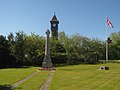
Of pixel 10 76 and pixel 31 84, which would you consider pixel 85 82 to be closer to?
pixel 31 84

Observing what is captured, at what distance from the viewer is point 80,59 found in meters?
72.3

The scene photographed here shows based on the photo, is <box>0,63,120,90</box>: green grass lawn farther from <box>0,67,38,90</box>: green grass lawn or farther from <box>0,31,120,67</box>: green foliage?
<box>0,31,120,67</box>: green foliage

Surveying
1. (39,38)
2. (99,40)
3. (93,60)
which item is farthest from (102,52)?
(39,38)

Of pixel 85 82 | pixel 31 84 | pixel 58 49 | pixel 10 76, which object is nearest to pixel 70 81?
pixel 85 82

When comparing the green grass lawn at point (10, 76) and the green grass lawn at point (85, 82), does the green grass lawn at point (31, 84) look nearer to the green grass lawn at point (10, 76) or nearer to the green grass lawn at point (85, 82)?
the green grass lawn at point (85, 82)

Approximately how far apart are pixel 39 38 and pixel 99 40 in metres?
25.8

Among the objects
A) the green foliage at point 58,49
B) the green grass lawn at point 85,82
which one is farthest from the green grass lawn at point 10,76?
the green foliage at point 58,49

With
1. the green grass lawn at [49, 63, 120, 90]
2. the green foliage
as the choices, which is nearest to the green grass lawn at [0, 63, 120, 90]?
the green grass lawn at [49, 63, 120, 90]

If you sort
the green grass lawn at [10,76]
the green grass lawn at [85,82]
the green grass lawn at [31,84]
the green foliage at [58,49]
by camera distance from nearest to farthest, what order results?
the green grass lawn at [31,84] < the green grass lawn at [85,82] < the green grass lawn at [10,76] < the green foliage at [58,49]

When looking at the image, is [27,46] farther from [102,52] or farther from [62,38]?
[102,52]

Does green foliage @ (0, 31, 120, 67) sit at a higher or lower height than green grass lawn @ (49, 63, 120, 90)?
higher

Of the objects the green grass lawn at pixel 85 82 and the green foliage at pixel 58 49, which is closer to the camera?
the green grass lawn at pixel 85 82

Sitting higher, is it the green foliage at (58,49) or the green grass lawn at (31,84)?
the green foliage at (58,49)

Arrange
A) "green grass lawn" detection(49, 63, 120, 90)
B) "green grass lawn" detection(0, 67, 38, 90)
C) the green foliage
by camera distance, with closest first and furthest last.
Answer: "green grass lawn" detection(49, 63, 120, 90)
"green grass lawn" detection(0, 67, 38, 90)
the green foliage
